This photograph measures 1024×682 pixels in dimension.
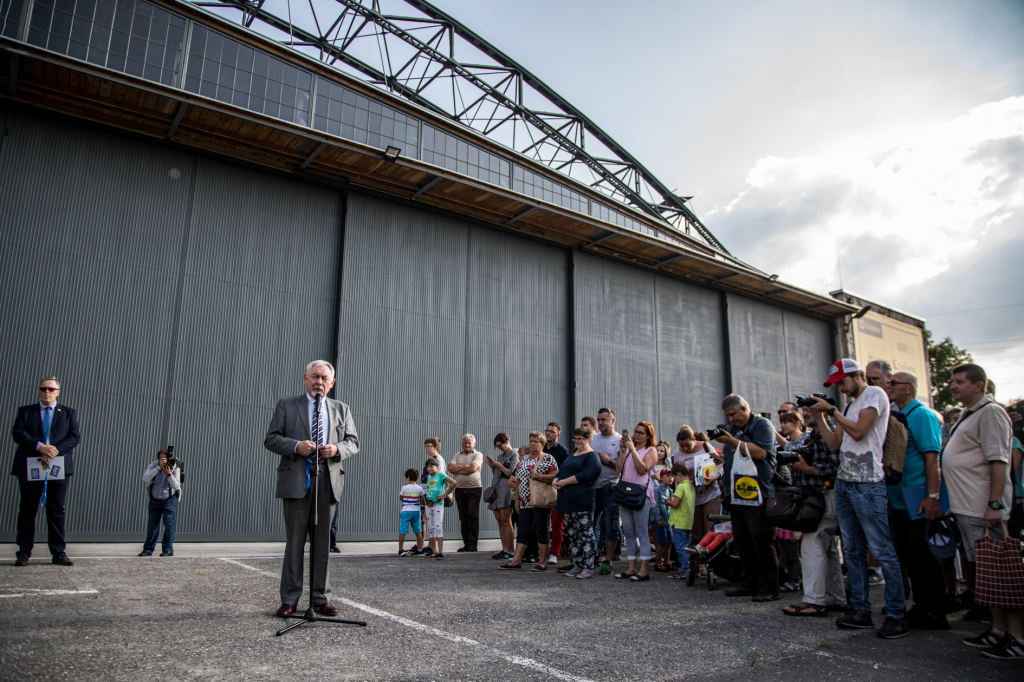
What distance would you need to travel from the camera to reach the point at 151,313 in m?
12.4

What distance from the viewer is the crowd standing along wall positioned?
11.5 meters

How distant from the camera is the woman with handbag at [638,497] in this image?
736cm

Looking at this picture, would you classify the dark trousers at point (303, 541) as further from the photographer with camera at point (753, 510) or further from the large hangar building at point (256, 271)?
the large hangar building at point (256, 271)

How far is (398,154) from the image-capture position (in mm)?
14117

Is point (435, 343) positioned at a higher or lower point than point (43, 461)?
higher

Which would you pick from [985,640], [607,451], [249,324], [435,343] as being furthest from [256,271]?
[985,640]

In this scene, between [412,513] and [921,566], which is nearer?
[921,566]

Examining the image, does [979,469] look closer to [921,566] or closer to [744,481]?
[921,566]

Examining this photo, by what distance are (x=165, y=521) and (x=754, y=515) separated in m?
8.03

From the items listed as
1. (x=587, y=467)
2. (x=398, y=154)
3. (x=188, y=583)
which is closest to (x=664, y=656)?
(x=587, y=467)

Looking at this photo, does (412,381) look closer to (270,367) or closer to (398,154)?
(270,367)

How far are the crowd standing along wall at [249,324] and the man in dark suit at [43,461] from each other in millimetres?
4554

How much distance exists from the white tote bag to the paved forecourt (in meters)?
0.94

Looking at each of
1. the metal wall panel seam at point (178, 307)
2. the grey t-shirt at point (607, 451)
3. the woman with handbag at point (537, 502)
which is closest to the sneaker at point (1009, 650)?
the woman with handbag at point (537, 502)
